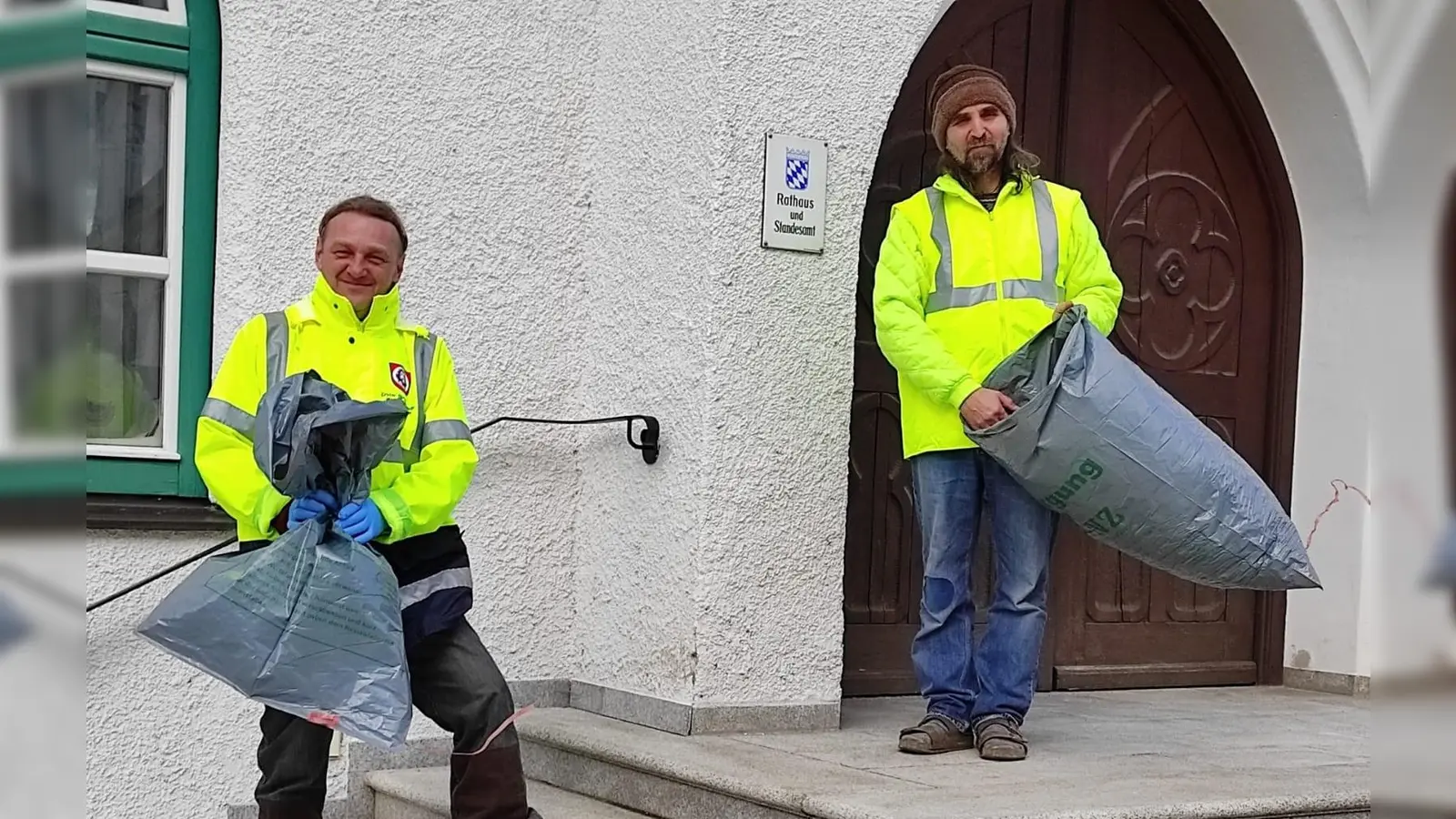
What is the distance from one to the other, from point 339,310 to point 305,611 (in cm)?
65

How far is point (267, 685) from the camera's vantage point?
A: 2830 millimetres

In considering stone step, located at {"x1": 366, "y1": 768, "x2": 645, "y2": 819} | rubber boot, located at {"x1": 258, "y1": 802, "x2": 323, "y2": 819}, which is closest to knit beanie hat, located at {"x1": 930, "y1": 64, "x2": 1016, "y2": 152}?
stone step, located at {"x1": 366, "y1": 768, "x2": 645, "y2": 819}

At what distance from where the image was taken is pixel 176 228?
4039mm

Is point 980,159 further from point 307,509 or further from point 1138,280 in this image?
point 307,509

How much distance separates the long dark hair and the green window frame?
1.98 meters

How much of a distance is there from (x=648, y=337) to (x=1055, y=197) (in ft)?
3.97

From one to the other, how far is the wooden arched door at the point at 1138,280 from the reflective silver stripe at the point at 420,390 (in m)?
1.89

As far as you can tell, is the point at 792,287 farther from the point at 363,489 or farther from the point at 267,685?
the point at 267,685

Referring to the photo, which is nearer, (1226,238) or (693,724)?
(693,724)
